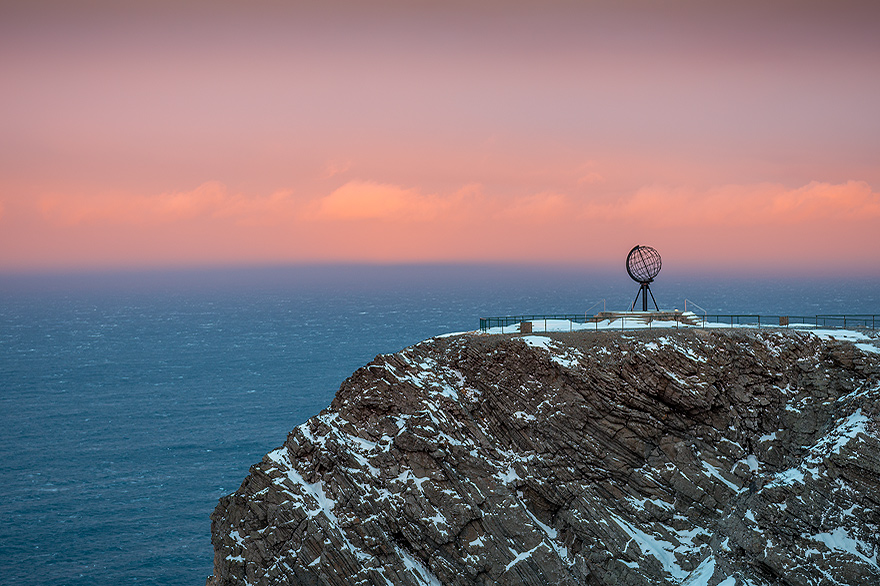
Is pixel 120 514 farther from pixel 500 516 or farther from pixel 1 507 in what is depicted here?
pixel 500 516

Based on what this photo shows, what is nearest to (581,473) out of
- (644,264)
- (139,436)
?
(644,264)

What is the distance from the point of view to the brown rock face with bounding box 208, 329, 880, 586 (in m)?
46.0

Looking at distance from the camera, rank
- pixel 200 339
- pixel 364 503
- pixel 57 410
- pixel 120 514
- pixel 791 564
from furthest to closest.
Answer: pixel 200 339 → pixel 57 410 → pixel 120 514 → pixel 364 503 → pixel 791 564

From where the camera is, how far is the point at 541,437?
51031mm

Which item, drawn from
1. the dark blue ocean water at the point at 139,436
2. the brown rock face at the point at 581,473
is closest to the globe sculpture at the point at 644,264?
the brown rock face at the point at 581,473

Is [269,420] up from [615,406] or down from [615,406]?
down

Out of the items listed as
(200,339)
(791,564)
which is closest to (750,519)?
(791,564)

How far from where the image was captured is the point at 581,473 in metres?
50.0

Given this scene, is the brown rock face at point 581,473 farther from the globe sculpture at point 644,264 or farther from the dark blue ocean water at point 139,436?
the dark blue ocean water at point 139,436

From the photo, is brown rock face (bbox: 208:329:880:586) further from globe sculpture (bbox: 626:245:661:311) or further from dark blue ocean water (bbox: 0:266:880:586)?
dark blue ocean water (bbox: 0:266:880:586)

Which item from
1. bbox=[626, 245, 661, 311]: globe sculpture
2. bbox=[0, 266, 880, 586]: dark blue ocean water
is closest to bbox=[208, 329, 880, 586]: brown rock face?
bbox=[626, 245, 661, 311]: globe sculpture


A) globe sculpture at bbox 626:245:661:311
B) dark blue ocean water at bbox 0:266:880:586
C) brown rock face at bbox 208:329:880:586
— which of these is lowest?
dark blue ocean water at bbox 0:266:880:586

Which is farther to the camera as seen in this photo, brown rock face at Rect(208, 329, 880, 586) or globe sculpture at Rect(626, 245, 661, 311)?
globe sculpture at Rect(626, 245, 661, 311)

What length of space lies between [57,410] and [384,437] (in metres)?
84.5
